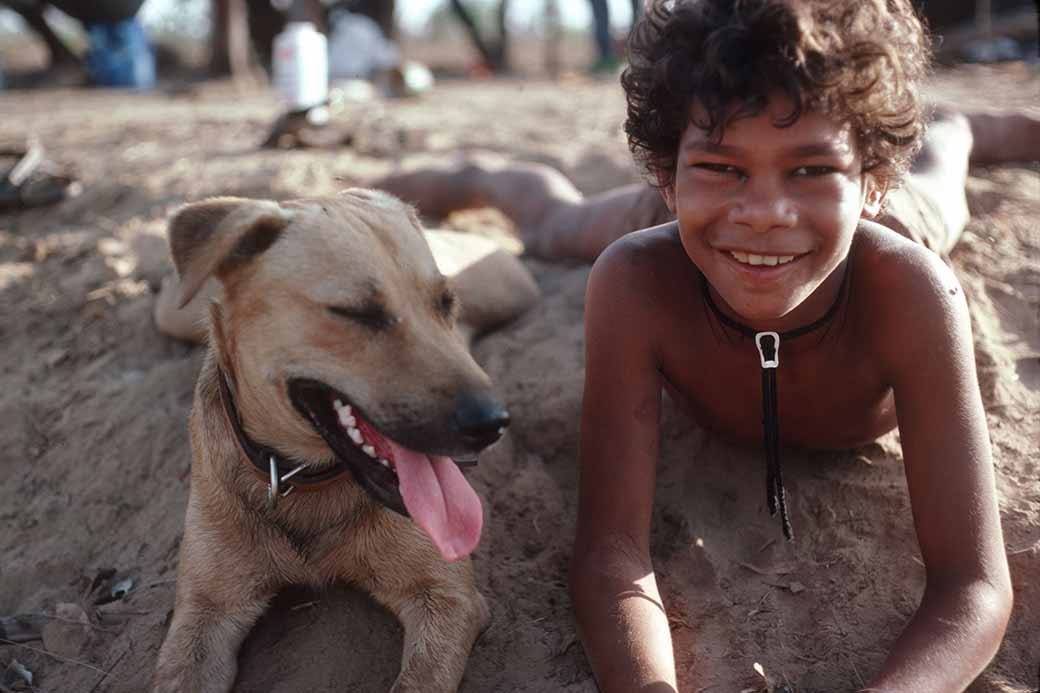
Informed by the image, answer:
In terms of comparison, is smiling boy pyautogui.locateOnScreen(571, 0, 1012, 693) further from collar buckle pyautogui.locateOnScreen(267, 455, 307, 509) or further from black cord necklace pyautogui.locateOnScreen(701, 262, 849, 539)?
collar buckle pyautogui.locateOnScreen(267, 455, 307, 509)

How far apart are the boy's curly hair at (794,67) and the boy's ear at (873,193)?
20mm

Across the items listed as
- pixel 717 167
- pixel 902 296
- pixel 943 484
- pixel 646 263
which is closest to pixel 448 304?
pixel 646 263

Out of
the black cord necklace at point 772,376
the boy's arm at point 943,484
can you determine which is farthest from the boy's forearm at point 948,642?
the black cord necklace at point 772,376

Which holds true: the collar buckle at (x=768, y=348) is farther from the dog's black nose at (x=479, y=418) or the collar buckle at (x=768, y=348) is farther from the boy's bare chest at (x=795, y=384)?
the dog's black nose at (x=479, y=418)

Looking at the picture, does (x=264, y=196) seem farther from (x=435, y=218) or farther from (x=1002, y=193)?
(x=1002, y=193)

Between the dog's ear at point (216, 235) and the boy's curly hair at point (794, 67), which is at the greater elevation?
the boy's curly hair at point (794, 67)

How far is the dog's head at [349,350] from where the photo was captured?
7.08 ft

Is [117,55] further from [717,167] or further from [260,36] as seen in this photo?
[717,167]

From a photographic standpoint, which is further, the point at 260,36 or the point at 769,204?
the point at 260,36

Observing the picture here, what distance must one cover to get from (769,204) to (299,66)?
5082mm

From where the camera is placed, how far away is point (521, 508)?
3.11m

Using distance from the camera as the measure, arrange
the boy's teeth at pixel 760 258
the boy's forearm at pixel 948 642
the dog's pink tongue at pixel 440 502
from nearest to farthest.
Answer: the boy's forearm at pixel 948 642, the dog's pink tongue at pixel 440 502, the boy's teeth at pixel 760 258

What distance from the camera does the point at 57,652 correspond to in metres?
Result: 2.70

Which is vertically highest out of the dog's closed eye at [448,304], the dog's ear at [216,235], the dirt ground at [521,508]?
the dog's ear at [216,235]
